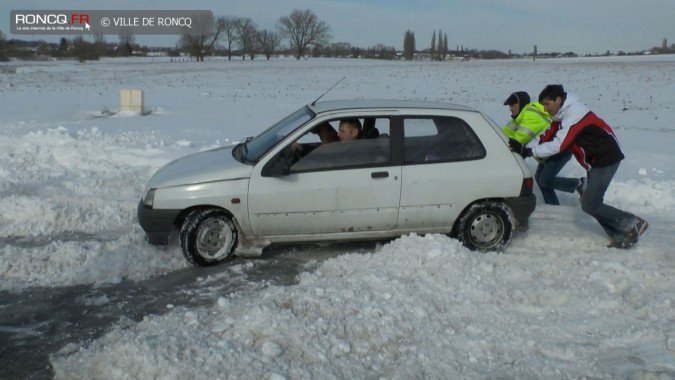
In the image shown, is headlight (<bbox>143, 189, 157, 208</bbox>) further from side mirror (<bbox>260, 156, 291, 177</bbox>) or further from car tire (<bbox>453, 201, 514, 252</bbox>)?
car tire (<bbox>453, 201, 514, 252</bbox>)

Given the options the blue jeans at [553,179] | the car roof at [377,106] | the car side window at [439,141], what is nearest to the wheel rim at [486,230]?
the car side window at [439,141]

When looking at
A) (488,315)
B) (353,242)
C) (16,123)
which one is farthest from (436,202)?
(16,123)

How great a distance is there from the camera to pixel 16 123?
47.1 feet

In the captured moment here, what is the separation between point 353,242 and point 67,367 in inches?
140

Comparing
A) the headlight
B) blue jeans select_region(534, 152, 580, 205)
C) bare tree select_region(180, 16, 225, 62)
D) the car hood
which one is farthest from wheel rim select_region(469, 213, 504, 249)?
bare tree select_region(180, 16, 225, 62)

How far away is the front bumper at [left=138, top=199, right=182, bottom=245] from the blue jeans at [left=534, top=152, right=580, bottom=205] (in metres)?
4.58

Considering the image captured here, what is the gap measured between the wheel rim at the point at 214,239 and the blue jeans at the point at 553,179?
162 inches

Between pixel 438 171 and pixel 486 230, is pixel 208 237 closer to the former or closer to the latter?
pixel 438 171

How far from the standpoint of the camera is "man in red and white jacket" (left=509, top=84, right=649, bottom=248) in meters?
6.58

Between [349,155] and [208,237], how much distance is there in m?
1.63

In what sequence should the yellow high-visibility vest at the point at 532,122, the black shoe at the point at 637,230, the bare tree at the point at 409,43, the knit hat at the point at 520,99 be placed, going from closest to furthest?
the black shoe at the point at 637,230 < the yellow high-visibility vest at the point at 532,122 < the knit hat at the point at 520,99 < the bare tree at the point at 409,43

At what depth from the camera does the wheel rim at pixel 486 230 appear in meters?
6.54

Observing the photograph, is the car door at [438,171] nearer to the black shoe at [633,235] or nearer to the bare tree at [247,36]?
the black shoe at [633,235]

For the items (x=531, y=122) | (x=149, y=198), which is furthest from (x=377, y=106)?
(x=149, y=198)
